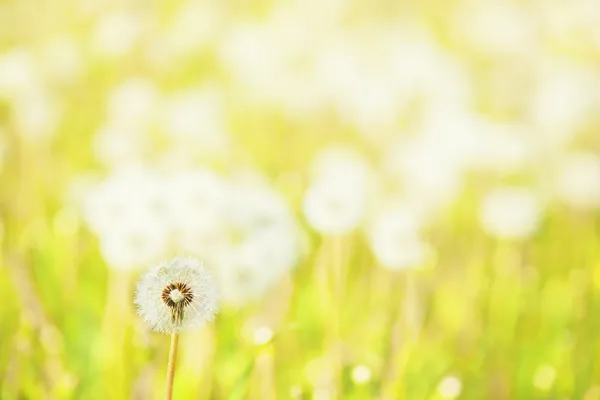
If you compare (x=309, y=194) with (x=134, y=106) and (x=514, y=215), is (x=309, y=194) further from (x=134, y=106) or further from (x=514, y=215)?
(x=134, y=106)

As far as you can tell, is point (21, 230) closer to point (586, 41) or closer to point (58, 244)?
point (58, 244)

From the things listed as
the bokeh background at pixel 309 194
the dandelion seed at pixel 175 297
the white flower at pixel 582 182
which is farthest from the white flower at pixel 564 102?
the dandelion seed at pixel 175 297

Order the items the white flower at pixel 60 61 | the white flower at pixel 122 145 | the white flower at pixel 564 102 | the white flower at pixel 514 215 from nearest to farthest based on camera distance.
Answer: the white flower at pixel 514 215 → the white flower at pixel 122 145 → the white flower at pixel 564 102 → the white flower at pixel 60 61

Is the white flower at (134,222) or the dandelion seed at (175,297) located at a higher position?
the white flower at (134,222)

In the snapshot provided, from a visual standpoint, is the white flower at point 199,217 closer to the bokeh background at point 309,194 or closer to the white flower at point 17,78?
the bokeh background at point 309,194

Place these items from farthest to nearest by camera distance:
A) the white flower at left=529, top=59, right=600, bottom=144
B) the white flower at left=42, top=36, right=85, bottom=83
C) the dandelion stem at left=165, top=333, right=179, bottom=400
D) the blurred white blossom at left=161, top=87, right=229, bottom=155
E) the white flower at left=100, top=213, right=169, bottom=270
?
the white flower at left=42, top=36, right=85, bottom=83 → the white flower at left=529, top=59, right=600, bottom=144 → the blurred white blossom at left=161, top=87, right=229, bottom=155 → the white flower at left=100, top=213, right=169, bottom=270 → the dandelion stem at left=165, top=333, right=179, bottom=400

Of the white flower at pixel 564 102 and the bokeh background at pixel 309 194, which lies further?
the white flower at pixel 564 102

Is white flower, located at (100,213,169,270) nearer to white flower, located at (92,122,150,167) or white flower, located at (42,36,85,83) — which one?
white flower, located at (92,122,150,167)

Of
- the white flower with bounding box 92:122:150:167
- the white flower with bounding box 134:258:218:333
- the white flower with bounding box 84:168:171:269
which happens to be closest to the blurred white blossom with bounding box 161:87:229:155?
the white flower with bounding box 92:122:150:167
